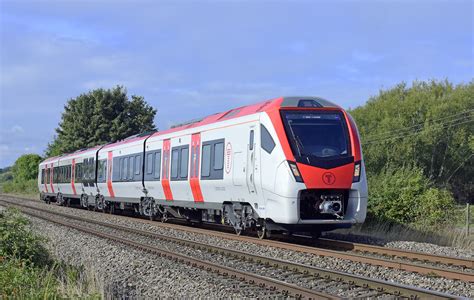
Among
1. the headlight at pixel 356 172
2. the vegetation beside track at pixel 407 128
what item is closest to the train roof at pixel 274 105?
the headlight at pixel 356 172

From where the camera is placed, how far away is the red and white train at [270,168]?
12234 mm

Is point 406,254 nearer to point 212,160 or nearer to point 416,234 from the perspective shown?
point 416,234

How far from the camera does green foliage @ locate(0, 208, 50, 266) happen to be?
9.50m

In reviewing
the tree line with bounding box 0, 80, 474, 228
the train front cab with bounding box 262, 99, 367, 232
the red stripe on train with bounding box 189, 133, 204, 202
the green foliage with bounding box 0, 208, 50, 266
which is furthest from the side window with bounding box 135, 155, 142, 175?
the tree line with bounding box 0, 80, 474, 228

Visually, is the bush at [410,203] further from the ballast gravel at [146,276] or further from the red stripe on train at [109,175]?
the red stripe on train at [109,175]

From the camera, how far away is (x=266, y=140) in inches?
504

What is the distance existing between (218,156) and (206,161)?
853mm

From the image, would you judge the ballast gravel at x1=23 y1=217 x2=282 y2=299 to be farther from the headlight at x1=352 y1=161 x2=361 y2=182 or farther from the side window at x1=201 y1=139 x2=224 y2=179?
the headlight at x1=352 y1=161 x2=361 y2=182

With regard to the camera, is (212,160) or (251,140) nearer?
(251,140)

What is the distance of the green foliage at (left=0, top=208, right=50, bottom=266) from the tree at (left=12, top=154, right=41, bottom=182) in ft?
255

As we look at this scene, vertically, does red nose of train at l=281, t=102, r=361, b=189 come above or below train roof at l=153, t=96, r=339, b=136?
below

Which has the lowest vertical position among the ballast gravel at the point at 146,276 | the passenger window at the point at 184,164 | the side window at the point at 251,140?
the ballast gravel at the point at 146,276

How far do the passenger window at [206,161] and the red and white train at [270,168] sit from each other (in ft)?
0.09

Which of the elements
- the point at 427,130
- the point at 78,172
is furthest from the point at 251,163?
the point at 427,130
